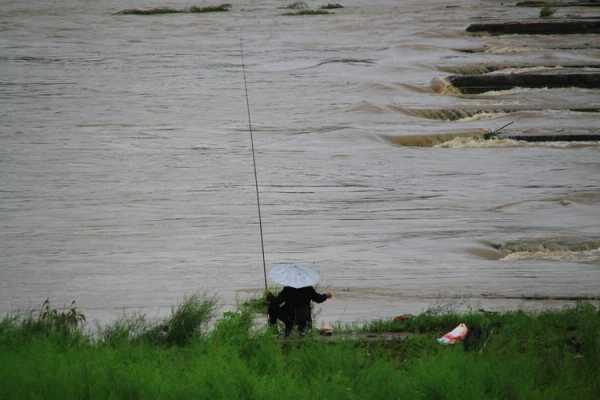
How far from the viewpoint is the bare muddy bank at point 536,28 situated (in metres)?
30.8

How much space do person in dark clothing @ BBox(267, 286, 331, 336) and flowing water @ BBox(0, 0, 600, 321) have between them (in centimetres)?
186

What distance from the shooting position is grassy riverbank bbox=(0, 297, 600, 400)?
22.0 feet

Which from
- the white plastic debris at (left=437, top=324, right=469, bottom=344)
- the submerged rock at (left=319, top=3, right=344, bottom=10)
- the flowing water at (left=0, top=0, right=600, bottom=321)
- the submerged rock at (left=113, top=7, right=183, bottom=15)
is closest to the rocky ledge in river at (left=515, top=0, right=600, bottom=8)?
the submerged rock at (left=319, top=3, right=344, bottom=10)

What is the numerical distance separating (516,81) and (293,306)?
645 inches

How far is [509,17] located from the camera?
3331 centimetres

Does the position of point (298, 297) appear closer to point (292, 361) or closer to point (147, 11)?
point (292, 361)

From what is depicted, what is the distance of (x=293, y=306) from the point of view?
7.72 meters

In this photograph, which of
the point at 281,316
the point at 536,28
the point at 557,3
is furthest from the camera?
the point at 557,3

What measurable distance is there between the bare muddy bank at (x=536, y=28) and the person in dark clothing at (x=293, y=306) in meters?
24.3

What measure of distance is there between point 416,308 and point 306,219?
3568 mm

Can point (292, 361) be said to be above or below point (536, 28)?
below

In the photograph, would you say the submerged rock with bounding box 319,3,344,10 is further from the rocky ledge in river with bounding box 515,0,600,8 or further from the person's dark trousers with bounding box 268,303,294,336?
the person's dark trousers with bounding box 268,303,294,336

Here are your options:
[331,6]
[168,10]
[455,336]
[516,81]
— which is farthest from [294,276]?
[331,6]

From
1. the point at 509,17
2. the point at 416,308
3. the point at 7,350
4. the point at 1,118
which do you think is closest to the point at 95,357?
the point at 7,350
